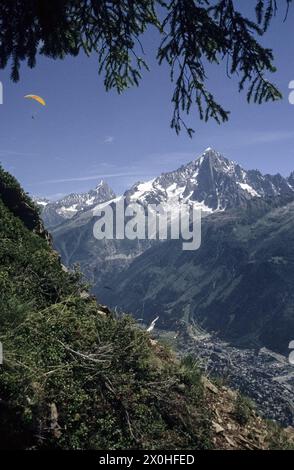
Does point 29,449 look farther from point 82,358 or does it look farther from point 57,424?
point 82,358

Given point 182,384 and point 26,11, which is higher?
point 26,11

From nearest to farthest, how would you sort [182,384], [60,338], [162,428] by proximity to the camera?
[162,428] < [60,338] < [182,384]

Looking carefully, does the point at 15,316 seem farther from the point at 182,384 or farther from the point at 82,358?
the point at 182,384

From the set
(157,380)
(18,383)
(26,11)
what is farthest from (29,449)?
(26,11)

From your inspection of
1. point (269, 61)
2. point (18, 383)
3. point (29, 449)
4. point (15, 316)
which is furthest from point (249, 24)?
point (29, 449)

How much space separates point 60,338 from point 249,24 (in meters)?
7.47

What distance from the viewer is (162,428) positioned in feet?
29.8

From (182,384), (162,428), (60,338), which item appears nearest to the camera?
(162,428)

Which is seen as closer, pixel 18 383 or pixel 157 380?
pixel 18 383
